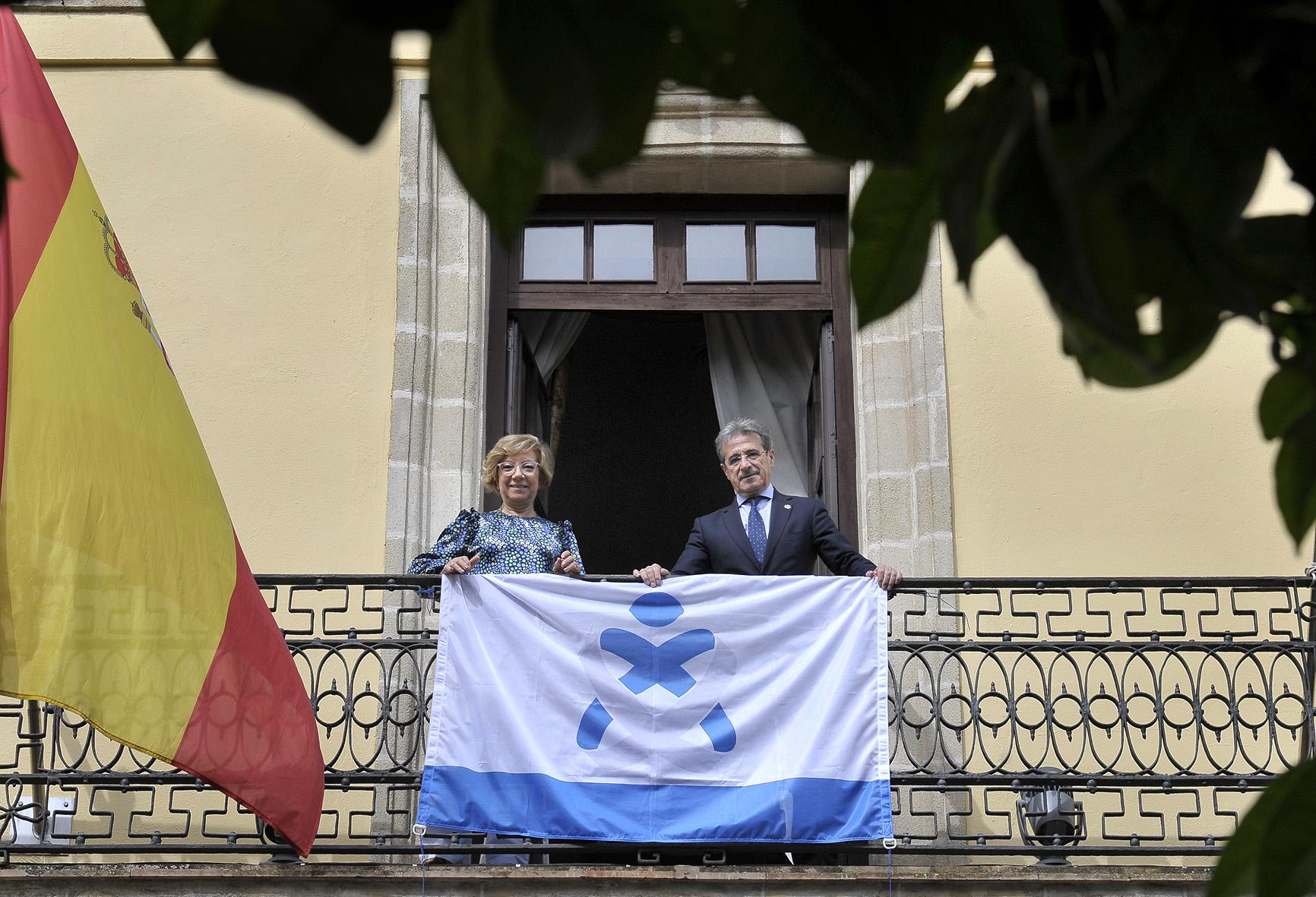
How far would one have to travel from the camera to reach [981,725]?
733cm

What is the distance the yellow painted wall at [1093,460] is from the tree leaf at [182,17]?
7.03 metres

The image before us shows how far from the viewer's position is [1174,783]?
21.4ft

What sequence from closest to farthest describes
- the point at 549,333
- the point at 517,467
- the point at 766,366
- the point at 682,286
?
the point at 517,467 < the point at 682,286 < the point at 549,333 < the point at 766,366

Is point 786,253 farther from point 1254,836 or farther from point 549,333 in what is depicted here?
point 1254,836

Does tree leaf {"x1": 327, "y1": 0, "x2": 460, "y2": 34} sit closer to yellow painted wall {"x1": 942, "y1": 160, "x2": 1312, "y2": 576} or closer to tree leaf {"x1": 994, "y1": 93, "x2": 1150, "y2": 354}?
tree leaf {"x1": 994, "y1": 93, "x2": 1150, "y2": 354}

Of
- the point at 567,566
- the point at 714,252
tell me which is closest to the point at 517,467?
the point at 567,566

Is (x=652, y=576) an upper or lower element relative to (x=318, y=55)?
upper

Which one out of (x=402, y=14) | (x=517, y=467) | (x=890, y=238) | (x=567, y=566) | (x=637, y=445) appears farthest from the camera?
(x=637, y=445)

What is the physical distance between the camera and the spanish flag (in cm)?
523

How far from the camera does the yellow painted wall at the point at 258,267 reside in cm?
779

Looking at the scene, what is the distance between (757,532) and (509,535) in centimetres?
99

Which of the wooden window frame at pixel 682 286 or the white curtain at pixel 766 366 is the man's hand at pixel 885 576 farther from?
the white curtain at pixel 766 366

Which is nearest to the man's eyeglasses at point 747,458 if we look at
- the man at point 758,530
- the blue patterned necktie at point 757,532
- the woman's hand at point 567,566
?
the man at point 758,530

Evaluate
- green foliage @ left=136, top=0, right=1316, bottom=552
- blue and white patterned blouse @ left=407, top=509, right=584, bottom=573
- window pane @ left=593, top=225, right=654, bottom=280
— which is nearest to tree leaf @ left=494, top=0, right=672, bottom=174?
green foliage @ left=136, top=0, right=1316, bottom=552
